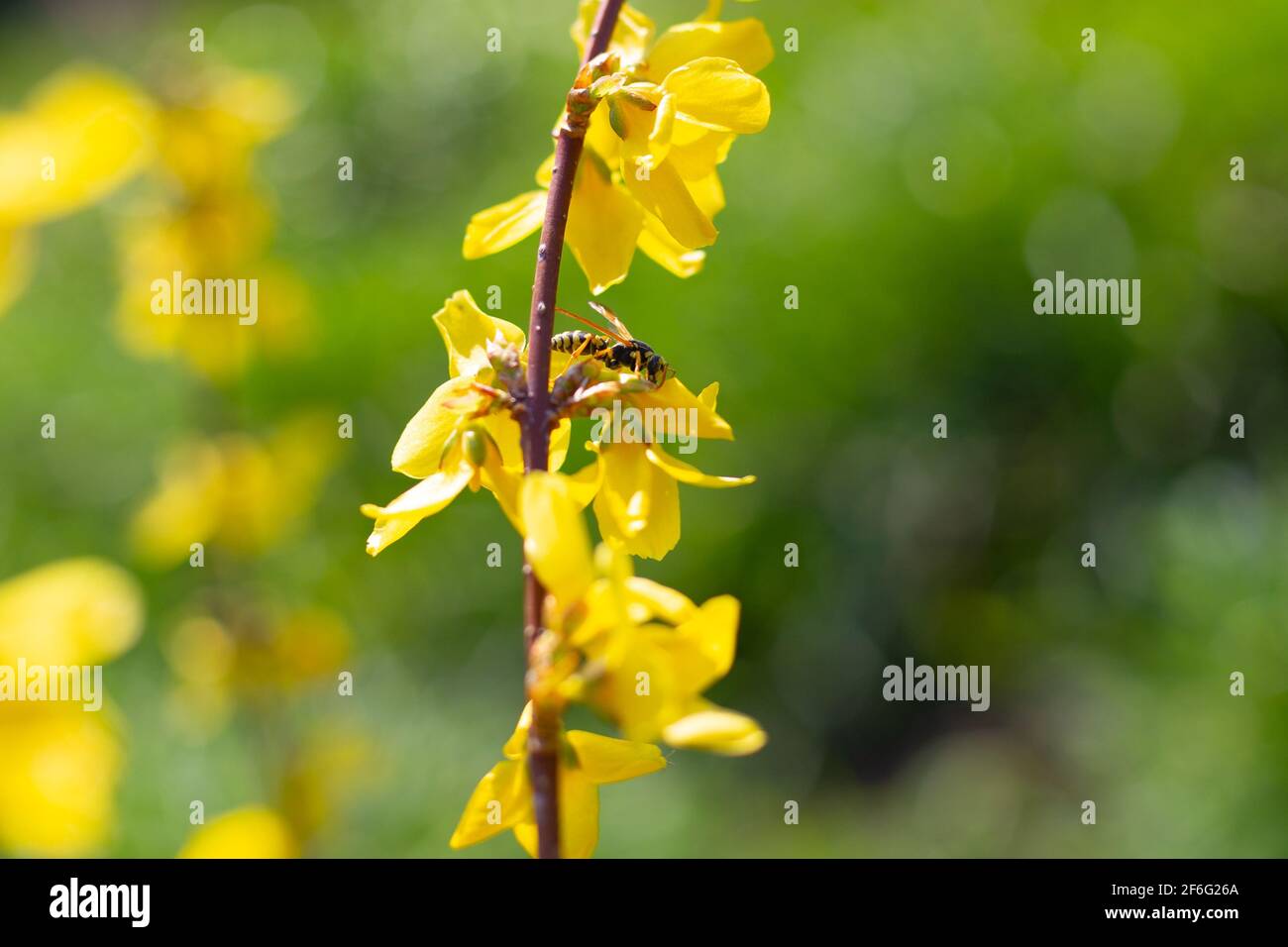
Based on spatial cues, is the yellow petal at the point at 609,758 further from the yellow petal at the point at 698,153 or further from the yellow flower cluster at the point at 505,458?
the yellow petal at the point at 698,153

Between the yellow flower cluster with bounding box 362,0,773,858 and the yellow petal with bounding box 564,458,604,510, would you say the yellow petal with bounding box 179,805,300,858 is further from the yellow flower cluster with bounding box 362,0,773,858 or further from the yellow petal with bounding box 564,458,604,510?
the yellow petal with bounding box 564,458,604,510

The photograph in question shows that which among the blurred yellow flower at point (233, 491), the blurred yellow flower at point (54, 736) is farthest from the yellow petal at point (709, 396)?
Result: the blurred yellow flower at point (233, 491)

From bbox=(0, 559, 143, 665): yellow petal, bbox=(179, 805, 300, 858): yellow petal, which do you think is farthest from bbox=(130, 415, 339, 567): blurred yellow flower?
bbox=(0, 559, 143, 665): yellow petal

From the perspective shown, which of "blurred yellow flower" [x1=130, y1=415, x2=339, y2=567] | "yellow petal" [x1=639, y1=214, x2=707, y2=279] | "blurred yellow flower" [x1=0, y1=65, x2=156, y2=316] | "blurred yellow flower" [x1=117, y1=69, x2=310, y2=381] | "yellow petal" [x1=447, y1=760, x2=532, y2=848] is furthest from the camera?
"blurred yellow flower" [x1=130, y1=415, x2=339, y2=567]
